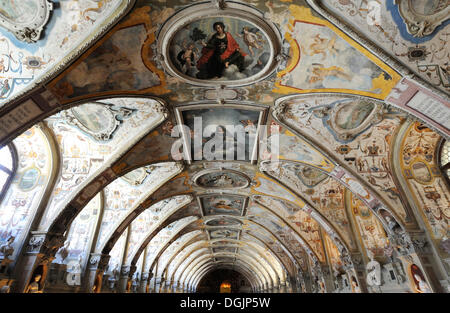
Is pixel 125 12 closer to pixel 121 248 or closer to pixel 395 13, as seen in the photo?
pixel 395 13

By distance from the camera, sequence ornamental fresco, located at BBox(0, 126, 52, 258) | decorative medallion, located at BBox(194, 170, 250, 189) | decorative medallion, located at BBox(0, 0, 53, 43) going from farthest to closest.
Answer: decorative medallion, located at BBox(194, 170, 250, 189) → ornamental fresco, located at BBox(0, 126, 52, 258) → decorative medallion, located at BBox(0, 0, 53, 43)

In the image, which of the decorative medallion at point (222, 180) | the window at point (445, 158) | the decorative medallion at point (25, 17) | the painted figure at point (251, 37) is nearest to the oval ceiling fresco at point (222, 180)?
the decorative medallion at point (222, 180)

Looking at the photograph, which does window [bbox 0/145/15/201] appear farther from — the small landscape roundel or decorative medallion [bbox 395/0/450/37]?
decorative medallion [bbox 395/0/450/37]

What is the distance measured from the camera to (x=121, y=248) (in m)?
18.8

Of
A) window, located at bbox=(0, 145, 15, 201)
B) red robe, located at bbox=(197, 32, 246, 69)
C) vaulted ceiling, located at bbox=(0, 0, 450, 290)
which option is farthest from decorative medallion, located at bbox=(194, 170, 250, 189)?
window, located at bbox=(0, 145, 15, 201)

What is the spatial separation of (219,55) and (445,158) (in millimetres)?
9259

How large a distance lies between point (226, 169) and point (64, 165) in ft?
26.3

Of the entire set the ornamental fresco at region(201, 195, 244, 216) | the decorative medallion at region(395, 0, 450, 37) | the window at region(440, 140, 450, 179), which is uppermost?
the ornamental fresco at region(201, 195, 244, 216)

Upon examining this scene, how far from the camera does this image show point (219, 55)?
25.9 ft

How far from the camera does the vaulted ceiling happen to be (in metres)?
6.49

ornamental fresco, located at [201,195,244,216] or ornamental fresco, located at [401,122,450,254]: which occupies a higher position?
ornamental fresco, located at [201,195,244,216]

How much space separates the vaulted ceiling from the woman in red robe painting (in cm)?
10

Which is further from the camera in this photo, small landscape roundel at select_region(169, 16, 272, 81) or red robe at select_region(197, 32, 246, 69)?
red robe at select_region(197, 32, 246, 69)

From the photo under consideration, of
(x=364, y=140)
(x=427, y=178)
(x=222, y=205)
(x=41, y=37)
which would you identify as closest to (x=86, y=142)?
(x=41, y=37)
